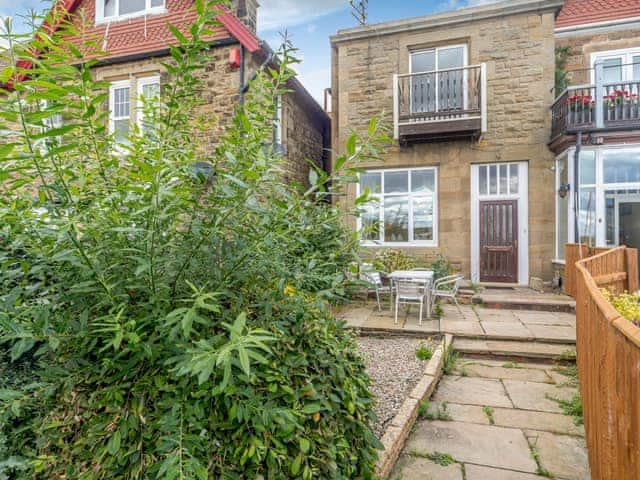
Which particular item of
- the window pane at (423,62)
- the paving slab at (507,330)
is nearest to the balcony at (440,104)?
the window pane at (423,62)

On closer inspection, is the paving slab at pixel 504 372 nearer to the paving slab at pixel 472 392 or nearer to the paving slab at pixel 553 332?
the paving slab at pixel 472 392

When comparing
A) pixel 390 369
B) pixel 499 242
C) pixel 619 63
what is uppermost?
pixel 619 63

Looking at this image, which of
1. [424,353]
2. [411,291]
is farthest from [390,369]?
[411,291]

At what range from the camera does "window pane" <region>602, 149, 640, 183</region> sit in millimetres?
7430

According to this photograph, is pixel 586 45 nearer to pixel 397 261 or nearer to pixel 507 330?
pixel 397 261

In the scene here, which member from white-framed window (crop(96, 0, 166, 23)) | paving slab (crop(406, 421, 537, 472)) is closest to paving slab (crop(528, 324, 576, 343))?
paving slab (crop(406, 421, 537, 472))

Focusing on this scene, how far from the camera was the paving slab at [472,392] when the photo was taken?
3.32 m

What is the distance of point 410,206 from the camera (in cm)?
902

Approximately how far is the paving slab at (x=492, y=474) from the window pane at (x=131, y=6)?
1020cm

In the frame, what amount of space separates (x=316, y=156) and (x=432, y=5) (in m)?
4.76

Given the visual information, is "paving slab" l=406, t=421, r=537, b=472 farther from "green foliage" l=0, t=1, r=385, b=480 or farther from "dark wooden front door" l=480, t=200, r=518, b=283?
"dark wooden front door" l=480, t=200, r=518, b=283

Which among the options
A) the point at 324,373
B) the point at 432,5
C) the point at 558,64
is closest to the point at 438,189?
the point at 558,64

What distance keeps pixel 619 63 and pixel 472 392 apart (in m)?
9.14

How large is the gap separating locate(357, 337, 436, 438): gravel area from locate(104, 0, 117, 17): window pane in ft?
30.0
